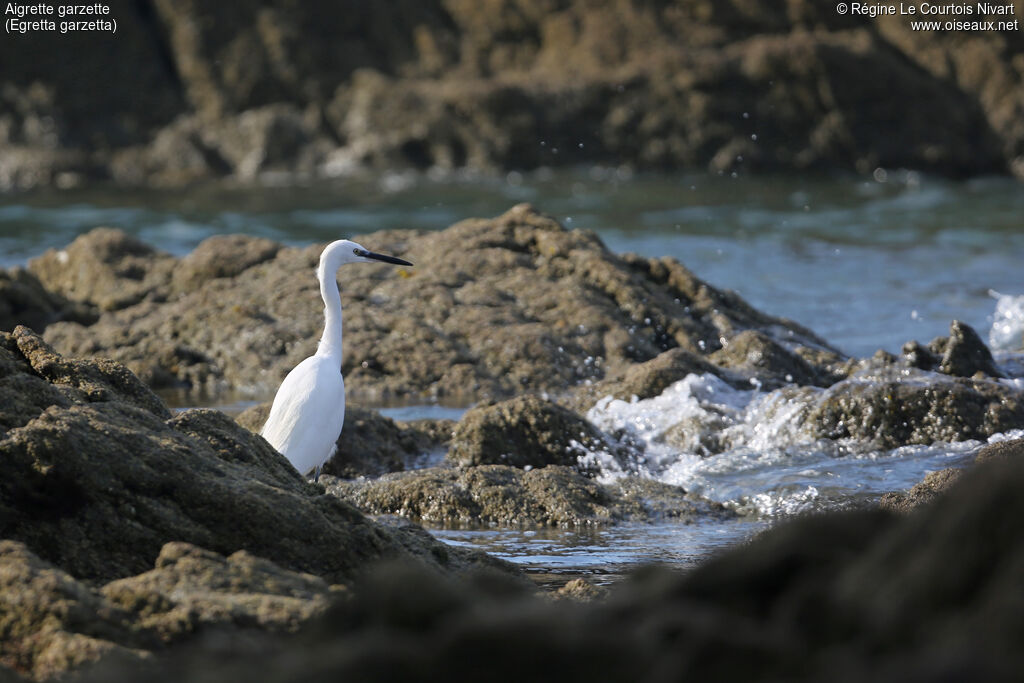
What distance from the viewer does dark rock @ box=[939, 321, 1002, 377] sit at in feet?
24.3

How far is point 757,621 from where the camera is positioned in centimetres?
187

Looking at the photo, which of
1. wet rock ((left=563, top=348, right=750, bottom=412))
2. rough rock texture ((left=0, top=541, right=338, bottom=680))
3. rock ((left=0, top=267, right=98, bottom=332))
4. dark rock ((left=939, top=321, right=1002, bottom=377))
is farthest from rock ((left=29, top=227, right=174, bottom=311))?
rough rock texture ((left=0, top=541, right=338, bottom=680))

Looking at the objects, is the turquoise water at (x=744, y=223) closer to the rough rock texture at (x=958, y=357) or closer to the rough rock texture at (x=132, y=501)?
the rough rock texture at (x=958, y=357)

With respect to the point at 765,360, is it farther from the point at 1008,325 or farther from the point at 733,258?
the point at 733,258

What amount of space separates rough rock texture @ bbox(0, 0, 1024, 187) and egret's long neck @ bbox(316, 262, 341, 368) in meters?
17.0

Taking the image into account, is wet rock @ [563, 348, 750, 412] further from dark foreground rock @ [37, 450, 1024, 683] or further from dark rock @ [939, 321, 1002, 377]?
dark foreground rock @ [37, 450, 1024, 683]

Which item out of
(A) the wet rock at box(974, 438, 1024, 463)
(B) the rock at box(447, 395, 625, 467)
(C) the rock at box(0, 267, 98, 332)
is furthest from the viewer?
(C) the rock at box(0, 267, 98, 332)

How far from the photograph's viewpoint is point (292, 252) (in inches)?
390

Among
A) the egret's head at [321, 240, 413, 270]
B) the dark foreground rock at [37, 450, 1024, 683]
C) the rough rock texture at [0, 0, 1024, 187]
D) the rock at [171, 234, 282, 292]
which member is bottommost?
the dark foreground rock at [37, 450, 1024, 683]

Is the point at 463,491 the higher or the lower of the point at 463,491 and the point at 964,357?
the lower

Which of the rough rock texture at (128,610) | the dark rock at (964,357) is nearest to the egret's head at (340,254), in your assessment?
the dark rock at (964,357)

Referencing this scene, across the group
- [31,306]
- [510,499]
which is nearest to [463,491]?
[510,499]

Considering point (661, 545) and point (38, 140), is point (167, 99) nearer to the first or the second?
point (38, 140)

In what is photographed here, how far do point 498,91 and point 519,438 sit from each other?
1861cm
